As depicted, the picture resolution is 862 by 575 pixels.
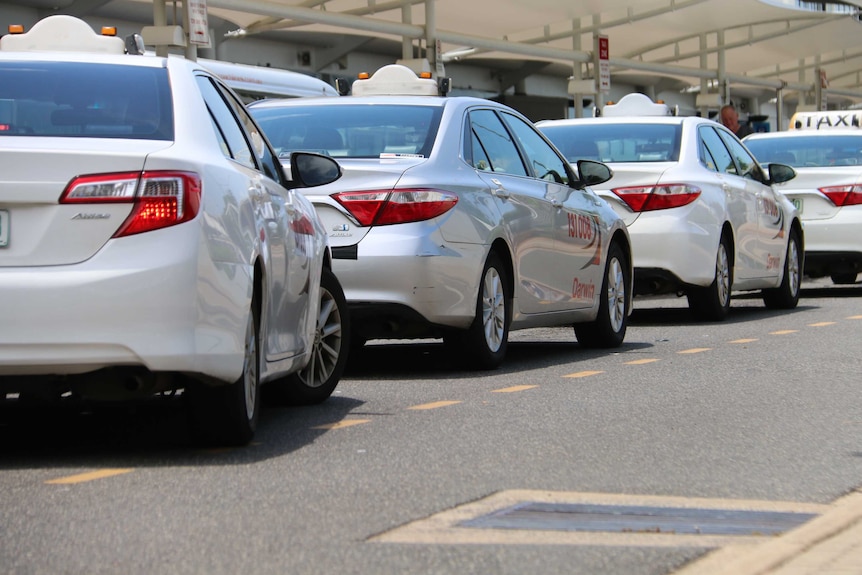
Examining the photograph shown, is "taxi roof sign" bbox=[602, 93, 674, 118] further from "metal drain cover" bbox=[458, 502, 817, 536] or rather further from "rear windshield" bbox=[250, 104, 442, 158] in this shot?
"metal drain cover" bbox=[458, 502, 817, 536]

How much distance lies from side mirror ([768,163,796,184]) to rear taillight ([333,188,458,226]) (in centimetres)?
699

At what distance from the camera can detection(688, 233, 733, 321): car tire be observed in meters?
13.4

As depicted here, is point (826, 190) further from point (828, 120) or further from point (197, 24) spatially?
point (828, 120)

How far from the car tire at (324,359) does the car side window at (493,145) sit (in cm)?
169

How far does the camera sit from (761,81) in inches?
2023

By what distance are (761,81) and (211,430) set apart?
4688cm

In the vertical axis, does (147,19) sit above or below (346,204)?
above

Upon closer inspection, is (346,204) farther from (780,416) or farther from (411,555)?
(411,555)

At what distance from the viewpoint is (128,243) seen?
5695 millimetres

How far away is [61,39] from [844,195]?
337 inches

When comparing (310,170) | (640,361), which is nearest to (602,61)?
(640,361)

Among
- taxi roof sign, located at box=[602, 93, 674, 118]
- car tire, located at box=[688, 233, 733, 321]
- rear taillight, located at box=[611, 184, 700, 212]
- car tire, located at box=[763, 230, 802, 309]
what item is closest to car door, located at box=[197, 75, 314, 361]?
rear taillight, located at box=[611, 184, 700, 212]

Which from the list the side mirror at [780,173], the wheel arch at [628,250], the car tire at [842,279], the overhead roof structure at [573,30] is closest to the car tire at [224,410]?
the wheel arch at [628,250]

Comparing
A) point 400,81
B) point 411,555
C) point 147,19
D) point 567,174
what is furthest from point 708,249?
point 147,19
